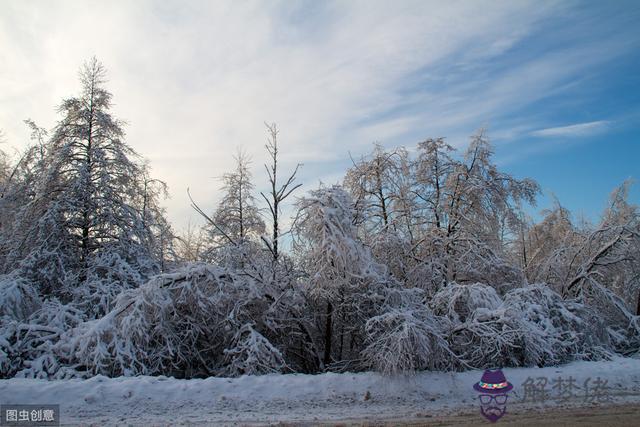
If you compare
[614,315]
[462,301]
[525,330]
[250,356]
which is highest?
[462,301]

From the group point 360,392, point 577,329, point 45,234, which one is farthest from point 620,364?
point 45,234

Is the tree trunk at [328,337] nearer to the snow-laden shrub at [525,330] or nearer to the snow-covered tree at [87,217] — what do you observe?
the snow-laden shrub at [525,330]

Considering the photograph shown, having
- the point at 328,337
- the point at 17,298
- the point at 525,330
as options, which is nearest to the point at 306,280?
A: the point at 328,337

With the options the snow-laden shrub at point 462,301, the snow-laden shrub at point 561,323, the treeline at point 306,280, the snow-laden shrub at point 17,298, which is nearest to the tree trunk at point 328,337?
the treeline at point 306,280

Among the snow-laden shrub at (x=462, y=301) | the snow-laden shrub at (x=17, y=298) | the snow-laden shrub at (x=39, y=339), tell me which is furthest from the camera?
the snow-laden shrub at (x=462, y=301)

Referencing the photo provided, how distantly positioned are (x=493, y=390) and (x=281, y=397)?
4.28 m

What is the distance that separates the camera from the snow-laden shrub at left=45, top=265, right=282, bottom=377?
9.38m

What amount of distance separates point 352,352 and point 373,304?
5.49ft

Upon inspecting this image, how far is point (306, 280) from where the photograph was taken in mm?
11469

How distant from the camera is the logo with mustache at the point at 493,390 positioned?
7.81 m

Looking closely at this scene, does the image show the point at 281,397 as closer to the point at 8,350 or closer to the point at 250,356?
the point at 250,356

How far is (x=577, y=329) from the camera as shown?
1166 centimetres

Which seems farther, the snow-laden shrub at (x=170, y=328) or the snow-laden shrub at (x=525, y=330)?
the snow-laden shrub at (x=525, y=330)

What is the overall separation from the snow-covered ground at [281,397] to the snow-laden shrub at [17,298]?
3.92m
